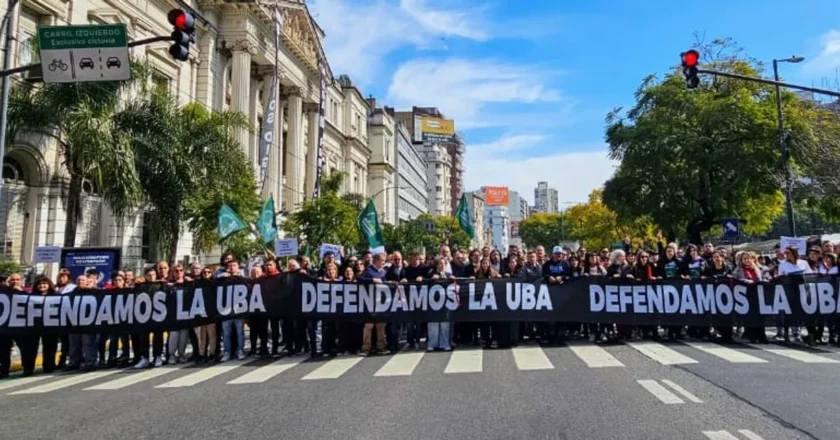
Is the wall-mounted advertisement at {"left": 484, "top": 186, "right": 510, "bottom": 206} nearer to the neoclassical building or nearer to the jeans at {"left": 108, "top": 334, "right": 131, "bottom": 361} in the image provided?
the neoclassical building

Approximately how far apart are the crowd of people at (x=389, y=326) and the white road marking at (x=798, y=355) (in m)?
0.89

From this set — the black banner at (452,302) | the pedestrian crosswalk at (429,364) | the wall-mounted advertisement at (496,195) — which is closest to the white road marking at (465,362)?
the pedestrian crosswalk at (429,364)

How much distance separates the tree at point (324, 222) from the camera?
108 feet

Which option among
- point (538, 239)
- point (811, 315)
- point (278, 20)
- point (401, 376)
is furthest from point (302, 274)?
point (538, 239)

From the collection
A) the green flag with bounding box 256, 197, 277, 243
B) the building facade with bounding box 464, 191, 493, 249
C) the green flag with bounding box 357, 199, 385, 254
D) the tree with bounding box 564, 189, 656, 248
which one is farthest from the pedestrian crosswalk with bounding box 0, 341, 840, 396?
the building facade with bounding box 464, 191, 493, 249

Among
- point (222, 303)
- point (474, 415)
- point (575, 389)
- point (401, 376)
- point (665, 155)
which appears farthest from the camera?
point (665, 155)

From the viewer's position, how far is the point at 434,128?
448 feet

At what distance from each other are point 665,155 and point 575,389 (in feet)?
71.6

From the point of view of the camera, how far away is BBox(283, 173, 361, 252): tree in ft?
108

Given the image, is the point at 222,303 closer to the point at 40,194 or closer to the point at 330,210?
the point at 40,194

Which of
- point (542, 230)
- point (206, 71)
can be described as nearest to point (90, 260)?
point (206, 71)

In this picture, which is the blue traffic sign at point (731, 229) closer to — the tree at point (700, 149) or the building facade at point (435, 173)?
the tree at point (700, 149)

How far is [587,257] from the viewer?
1325 centimetres

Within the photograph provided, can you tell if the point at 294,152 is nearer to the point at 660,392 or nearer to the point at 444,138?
the point at 660,392
